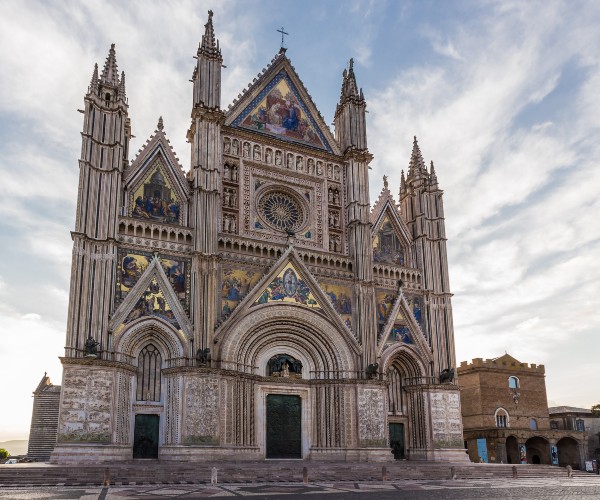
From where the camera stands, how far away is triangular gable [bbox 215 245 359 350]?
97.0 feet

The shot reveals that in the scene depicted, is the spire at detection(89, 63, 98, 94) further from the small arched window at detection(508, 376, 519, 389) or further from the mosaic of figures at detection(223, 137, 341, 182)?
the small arched window at detection(508, 376, 519, 389)

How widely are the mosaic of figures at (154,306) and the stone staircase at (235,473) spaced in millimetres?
5925

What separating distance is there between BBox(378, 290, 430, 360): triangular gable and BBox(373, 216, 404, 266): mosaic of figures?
225 centimetres

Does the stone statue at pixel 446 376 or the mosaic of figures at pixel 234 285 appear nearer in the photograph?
the mosaic of figures at pixel 234 285

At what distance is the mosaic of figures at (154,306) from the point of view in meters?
26.8

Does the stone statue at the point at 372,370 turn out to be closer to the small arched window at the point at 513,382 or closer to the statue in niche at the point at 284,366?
the statue in niche at the point at 284,366

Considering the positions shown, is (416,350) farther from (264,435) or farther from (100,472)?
(100,472)

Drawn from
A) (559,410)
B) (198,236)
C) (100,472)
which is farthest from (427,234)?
(559,410)

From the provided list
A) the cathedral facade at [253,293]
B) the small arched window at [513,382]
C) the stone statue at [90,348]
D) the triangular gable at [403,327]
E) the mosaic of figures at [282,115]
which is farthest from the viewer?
the small arched window at [513,382]

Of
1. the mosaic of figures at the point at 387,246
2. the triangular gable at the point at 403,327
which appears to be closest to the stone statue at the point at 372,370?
the triangular gable at the point at 403,327

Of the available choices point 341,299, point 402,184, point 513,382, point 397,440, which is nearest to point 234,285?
point 341,299

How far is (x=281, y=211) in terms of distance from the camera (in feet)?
107

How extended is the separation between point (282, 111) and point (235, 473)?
1972cm

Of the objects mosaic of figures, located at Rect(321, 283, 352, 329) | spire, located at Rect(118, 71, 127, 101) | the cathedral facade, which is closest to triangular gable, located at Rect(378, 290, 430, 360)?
the cathedral facade
